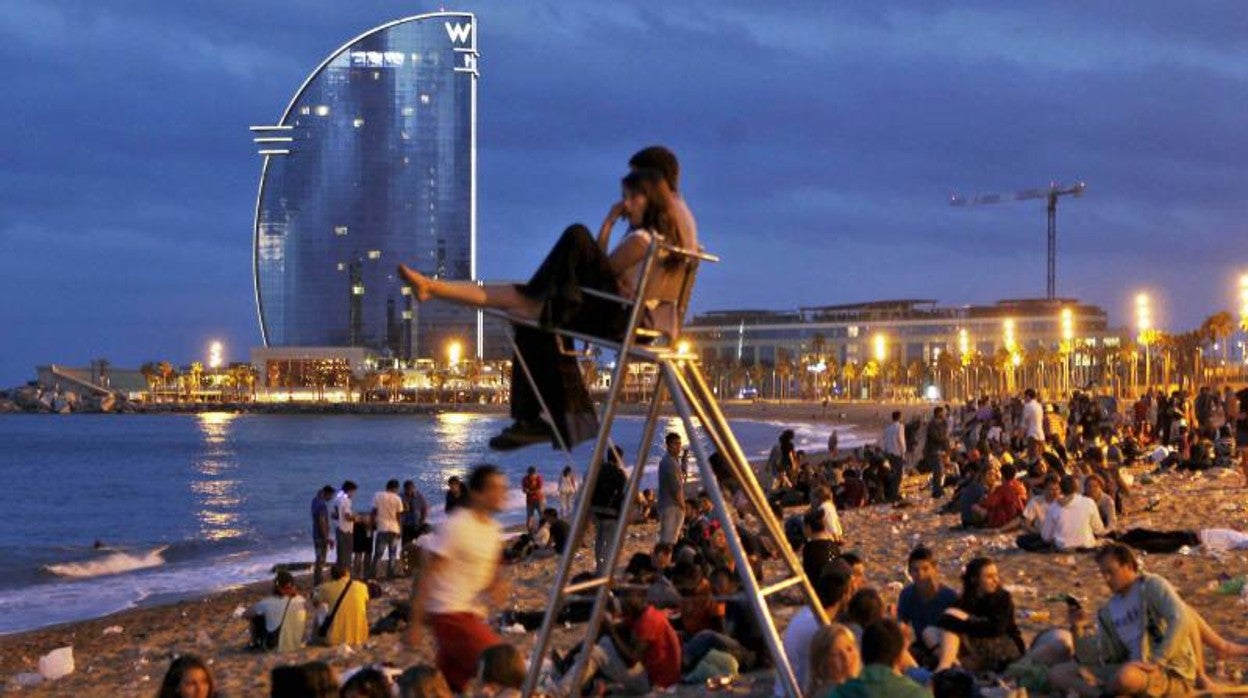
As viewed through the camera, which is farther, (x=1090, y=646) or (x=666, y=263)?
(x=1090, y=646)

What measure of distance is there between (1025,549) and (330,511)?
8.67m

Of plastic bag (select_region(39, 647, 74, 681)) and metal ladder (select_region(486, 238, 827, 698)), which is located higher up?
metal ladder (select_region(486, 238, 827, 698))

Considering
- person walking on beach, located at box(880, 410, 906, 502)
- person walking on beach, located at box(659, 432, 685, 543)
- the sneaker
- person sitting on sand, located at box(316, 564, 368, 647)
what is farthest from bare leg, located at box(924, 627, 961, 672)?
person walking on beach, located at box(880, 410, 906, 502)

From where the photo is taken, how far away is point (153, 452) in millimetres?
83000

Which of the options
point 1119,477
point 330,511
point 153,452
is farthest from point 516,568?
point 153,452

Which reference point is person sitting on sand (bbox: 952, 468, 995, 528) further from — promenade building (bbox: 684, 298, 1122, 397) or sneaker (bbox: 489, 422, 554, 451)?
promenade building (bbox: 684, 298, 1122, 397)

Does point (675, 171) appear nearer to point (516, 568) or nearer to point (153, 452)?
Answer: point (516, 568)

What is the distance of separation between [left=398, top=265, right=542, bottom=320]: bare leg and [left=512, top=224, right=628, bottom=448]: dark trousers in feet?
0.12

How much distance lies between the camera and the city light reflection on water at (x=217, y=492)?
115ft

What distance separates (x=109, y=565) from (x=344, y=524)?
37.0 ft

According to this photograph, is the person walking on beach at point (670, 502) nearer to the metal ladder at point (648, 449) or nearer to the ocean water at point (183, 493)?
the ocean water at point (183, 493)

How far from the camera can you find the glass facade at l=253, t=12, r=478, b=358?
17525 centimetres

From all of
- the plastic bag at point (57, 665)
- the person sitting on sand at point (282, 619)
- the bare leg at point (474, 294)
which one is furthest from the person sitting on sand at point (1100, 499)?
the bare leg at point (474, 294)

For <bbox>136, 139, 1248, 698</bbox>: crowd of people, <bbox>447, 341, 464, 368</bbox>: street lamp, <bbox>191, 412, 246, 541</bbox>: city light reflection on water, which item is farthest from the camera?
<bbox>447, 341, 464, 368</bbox>: street lamp
